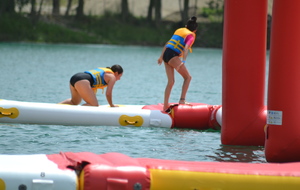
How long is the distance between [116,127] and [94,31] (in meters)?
34.0

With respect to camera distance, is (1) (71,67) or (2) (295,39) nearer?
(2) (295,39)

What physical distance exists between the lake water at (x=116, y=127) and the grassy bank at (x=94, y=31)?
44.2ft

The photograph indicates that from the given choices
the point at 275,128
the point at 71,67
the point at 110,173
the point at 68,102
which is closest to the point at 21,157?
the point at 110,173

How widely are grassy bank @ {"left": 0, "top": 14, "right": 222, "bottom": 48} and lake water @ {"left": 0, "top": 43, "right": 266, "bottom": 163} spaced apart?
13473 millimetres

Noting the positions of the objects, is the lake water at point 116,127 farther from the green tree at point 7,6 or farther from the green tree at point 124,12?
the green tree at point 124,12

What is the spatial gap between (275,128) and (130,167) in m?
1.65

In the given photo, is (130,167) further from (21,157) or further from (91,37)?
(91,37)

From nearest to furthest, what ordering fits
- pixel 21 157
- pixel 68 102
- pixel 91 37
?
pixel 21 157 → pixel 68 102 → pixel 91 37

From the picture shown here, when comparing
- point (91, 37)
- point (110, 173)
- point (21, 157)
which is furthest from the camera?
point (91, 37)

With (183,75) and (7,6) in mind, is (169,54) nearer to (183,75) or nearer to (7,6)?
(183,75)

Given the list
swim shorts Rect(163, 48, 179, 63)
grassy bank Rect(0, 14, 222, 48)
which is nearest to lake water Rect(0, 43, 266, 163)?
swim shorts Rect(163, 48, 179, 63)

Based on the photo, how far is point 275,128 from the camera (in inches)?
244

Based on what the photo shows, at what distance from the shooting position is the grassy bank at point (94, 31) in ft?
131

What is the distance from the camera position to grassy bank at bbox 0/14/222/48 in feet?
131
